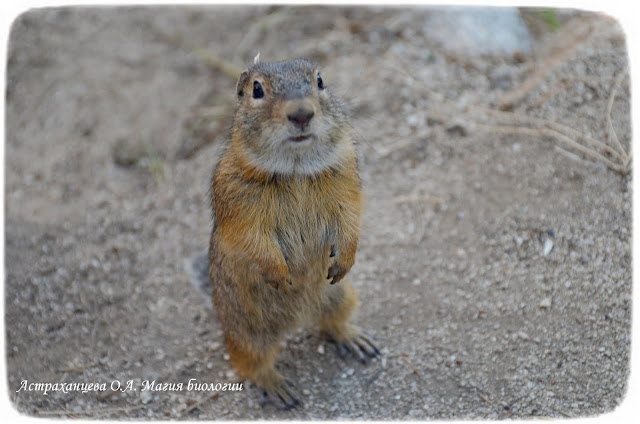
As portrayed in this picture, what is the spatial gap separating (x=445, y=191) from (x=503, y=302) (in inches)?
49.8

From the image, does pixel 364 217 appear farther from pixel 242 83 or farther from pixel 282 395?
pixel 242 83

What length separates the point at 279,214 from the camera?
3609mm

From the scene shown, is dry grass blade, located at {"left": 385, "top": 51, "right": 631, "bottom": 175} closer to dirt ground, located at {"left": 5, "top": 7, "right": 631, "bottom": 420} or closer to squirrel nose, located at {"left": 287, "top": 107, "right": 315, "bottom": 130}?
dirt ground, located at {"left": 5, "top": 7, "right": 631, "bottom": 420}

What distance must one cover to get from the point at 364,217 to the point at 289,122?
98.1 inches

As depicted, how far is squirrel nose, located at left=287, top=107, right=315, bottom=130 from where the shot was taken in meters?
3.06

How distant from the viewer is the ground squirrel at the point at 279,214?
10.7 feet

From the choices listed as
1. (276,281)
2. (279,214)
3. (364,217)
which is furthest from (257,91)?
(364,217)

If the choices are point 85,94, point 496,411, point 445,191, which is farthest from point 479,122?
point 85,94

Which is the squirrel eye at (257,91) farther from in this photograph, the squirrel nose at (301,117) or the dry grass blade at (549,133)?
the dry grass blade at (549,133)

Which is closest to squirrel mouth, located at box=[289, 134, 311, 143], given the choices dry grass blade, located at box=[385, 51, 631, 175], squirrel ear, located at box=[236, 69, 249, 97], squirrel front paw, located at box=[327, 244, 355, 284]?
squirrel ear, located at box=[236, 69, 249, 97]

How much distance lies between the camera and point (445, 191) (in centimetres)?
548

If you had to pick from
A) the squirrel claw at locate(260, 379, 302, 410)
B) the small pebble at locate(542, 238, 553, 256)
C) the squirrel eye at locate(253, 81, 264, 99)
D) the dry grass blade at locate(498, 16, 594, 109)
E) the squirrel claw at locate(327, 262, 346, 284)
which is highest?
the squirrel eye at locate(253, 81, 264, 99)

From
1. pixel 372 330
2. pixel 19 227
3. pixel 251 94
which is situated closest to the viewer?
pixel 251 94

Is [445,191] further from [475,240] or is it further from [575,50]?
[575,50]
